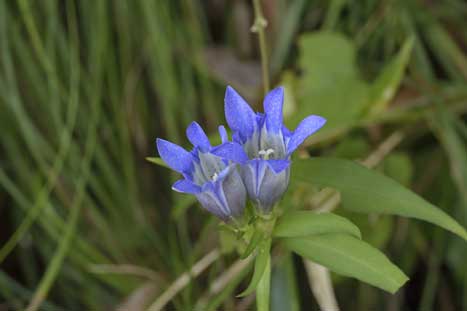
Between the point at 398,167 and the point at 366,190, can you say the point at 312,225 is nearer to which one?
the point at 366,190

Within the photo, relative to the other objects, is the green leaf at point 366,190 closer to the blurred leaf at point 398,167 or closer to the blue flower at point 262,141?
the blue flower at point 262,141

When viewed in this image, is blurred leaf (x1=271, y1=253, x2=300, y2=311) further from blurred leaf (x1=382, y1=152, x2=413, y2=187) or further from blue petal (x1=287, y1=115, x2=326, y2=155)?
blue petal (x1=287, y1=115, x2=326, y2=155)

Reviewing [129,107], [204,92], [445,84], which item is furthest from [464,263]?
[129,107]

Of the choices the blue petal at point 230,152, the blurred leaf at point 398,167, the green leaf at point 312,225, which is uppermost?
the blurred leaf at point 398,167

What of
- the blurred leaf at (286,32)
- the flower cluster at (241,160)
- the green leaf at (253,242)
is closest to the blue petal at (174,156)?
the flower cluster at (241,160)

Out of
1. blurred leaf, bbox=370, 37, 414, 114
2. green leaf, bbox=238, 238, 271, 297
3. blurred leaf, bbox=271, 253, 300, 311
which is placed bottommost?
blurred leaf, bbox=271, 253, 300, 311

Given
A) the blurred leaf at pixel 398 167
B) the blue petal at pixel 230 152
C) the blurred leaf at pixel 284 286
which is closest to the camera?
the blue petal at pixel 230 152

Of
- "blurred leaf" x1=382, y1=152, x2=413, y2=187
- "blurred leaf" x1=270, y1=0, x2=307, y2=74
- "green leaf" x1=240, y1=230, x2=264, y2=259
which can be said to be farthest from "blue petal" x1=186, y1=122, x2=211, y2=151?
"blurred leaf" x1=270, y1=0, x2=307, y2=74

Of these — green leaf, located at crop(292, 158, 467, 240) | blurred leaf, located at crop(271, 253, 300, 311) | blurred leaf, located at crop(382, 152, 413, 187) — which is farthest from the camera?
blurred leaf, located at crop(382, 152, 413, 187)
